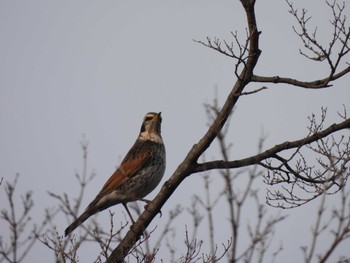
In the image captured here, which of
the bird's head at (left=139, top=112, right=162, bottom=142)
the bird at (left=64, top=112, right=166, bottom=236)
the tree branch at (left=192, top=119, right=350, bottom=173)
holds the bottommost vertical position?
the tree branch at (left=192, top=119, right=350, bottom=173)

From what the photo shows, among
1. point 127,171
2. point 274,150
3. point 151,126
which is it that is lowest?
point 274,150

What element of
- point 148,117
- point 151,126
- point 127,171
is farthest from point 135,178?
point 148,117

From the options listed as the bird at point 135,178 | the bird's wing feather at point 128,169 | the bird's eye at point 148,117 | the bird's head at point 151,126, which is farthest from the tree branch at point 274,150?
the bird's eye at point 148,117

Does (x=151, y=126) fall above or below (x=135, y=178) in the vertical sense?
above

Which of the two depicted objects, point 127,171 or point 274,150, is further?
point 127,171

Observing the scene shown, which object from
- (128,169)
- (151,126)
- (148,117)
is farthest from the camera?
(148,117)

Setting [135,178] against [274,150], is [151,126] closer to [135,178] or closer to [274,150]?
[135,178]

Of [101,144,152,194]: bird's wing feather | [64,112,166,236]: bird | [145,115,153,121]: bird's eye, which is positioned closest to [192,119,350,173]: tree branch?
[64,112,166,236]: bird

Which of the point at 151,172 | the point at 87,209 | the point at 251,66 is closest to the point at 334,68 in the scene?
the point at 251,66

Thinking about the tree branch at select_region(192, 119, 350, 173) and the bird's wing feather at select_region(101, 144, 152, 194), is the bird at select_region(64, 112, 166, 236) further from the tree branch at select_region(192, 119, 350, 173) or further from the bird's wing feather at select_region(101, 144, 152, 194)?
the tree branch at select_region(192, 119, 350, 173)

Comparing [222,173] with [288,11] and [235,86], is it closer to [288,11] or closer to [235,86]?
[235,86]

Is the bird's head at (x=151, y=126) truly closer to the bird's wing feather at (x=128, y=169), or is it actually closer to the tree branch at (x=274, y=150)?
the bird's wing feather at (x=128, y=169)

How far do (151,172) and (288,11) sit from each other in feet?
14.4

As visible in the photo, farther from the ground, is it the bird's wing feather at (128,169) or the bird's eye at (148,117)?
the bird's eye at (148,117)
